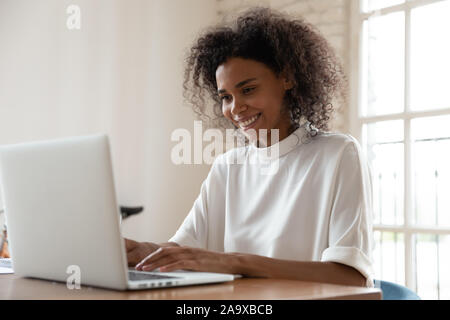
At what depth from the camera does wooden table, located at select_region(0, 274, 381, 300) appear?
36.8 inches

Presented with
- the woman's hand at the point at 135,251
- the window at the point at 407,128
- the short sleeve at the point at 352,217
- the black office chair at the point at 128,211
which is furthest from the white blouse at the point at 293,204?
the black office chair at the point at 128,211

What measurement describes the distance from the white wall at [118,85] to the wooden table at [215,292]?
2951mm

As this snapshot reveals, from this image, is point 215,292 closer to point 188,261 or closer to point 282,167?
point 188,261

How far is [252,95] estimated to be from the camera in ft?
6.07

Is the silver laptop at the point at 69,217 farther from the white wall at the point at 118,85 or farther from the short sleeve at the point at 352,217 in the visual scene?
the white wall at the point at 118,85

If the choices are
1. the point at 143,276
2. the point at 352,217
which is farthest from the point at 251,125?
the point at 143,276

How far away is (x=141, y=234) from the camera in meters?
4.20

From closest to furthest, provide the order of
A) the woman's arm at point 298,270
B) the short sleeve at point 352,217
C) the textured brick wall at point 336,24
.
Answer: the woman's arm at point 298,270 < the short sleeve at point 352,217 < the textured brick wall at point 336,24

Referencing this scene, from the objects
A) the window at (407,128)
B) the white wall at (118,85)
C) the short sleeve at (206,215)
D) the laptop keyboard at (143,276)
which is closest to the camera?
the laptop keyboard at (143,276)

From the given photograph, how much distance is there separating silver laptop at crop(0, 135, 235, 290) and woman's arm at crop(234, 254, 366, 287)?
0.41 feet

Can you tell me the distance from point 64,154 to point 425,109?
2730mm

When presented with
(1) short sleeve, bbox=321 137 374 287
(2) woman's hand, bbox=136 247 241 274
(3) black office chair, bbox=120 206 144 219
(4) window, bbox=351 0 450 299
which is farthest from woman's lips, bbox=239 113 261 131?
(3) black office chair, bbox=120 206 144 219

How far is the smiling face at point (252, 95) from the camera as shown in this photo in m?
1.85

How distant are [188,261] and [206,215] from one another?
31.5 inches
